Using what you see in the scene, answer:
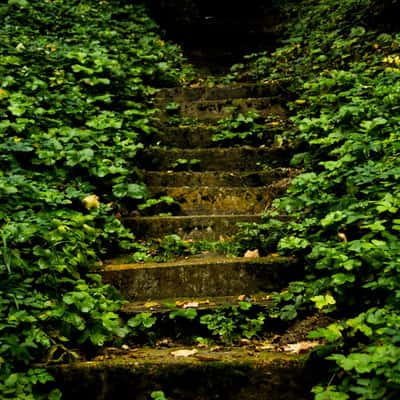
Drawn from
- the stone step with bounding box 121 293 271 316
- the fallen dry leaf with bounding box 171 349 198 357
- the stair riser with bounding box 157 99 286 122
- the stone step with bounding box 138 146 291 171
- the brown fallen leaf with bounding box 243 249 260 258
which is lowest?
the fallen dry leaf with bounding box 171 349 198 357

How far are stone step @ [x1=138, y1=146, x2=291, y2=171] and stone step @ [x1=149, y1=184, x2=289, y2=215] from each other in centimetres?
42

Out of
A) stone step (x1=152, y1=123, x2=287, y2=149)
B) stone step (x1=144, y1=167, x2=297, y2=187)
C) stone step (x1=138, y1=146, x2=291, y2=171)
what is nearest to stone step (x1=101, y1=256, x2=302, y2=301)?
stone step (x1=144, y1=167, x2=297, y2=187)

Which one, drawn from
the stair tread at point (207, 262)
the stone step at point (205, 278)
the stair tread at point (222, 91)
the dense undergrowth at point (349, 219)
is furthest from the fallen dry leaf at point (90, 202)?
the stair tread at point (222, 91)

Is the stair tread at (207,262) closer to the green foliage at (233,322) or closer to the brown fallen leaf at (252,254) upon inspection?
the brown fallen leaf at (252,254)

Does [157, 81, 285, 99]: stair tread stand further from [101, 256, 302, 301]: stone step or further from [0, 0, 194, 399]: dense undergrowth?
[101, 256, 302, 301]: stone step

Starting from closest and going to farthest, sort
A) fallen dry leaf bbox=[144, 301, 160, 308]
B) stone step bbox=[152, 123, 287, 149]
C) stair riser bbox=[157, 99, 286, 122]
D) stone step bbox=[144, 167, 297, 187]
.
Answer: fallen dry leaf bbox=[144, 301, 160, 308]
stone step bbox=[144, 167, 297, 187]
stone step bbox=[152, 123, 287, 149]
stair riser bbox=[157, 99, 286, 122]

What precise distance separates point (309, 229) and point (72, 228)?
1.62m

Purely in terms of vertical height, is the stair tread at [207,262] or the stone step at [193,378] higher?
the stair tread at [207,262]

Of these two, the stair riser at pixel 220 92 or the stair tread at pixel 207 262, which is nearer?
the stair tread at pixel 207 262

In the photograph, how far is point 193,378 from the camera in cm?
252

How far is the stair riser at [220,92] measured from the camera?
618cm

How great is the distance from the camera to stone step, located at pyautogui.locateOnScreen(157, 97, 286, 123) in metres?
5.73

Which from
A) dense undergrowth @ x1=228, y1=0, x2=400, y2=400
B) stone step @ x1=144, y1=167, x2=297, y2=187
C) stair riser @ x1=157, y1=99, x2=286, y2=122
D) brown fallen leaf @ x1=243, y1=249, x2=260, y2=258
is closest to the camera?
dense undergrowth @ x1=228, y1=0, x2=400, y2=400

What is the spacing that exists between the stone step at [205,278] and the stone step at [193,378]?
2.54 ft
